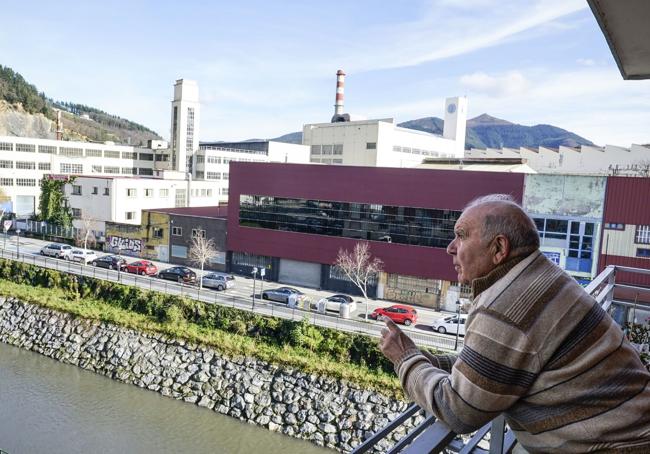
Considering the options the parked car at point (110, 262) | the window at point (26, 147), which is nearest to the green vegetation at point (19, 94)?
the window at point (26, 147)

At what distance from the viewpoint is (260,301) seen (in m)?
17.6

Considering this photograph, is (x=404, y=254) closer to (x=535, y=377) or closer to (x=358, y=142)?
(x=358, y=142)

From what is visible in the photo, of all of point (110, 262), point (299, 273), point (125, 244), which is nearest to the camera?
point (299, 273)

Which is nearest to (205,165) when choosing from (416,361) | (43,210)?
(43,210)

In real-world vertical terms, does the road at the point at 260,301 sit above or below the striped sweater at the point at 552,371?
below

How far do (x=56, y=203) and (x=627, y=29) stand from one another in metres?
31.0

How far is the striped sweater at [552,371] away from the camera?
1.04 metres

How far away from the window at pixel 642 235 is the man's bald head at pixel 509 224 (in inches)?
685

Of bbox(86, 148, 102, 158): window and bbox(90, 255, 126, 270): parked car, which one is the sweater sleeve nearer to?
bbox(90, 255, 126, 270): parked car

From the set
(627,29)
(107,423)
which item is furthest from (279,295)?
(627,29)

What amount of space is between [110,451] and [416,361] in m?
11.5

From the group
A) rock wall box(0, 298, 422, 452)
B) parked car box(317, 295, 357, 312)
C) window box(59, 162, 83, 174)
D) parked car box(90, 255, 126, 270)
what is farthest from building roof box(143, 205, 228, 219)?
window box(59, 162, 83, 174)

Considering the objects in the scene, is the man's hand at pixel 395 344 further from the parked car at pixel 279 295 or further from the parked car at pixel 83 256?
the parked car at pixel 83 256

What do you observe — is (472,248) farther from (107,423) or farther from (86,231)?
(86,231)
